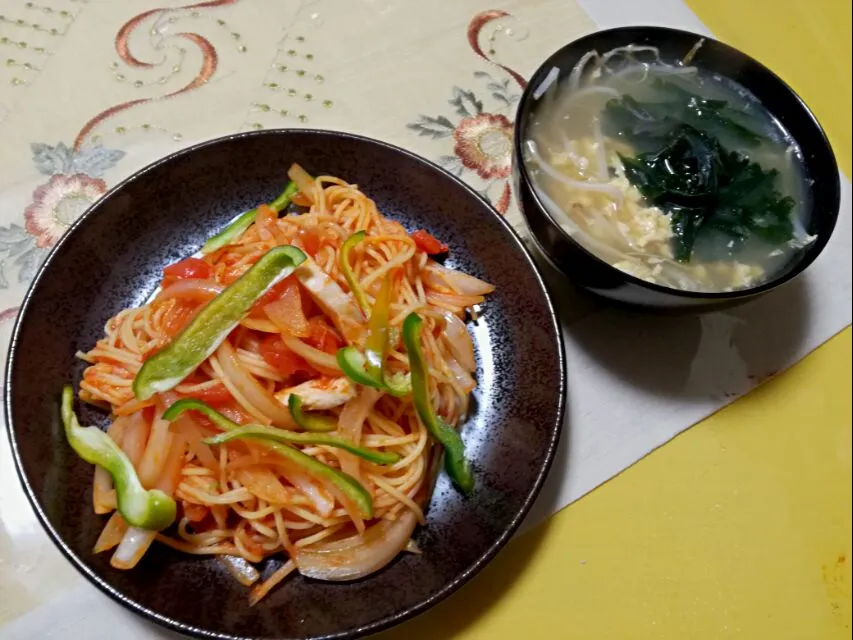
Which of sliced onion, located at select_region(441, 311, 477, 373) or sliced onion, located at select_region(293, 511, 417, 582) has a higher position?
sliced onion, located at select_region(441, 311, 477, 373)

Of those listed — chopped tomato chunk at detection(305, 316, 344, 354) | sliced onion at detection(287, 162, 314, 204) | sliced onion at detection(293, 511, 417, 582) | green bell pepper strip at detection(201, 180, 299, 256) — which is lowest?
sliced onion at detection(293, 511, 417, 582)

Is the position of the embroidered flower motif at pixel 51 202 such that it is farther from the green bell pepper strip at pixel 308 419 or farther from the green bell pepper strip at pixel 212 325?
the green bell pepper strip at pixel 308 419

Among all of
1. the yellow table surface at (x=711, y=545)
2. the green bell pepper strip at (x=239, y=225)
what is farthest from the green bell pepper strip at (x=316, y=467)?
the green bell pepper strip at (x=239, y=225)

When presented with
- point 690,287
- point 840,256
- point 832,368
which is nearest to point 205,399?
point 690,287

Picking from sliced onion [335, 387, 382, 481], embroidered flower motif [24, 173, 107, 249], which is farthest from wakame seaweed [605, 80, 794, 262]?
embroidered flower motif [24, 173, 107, 249]

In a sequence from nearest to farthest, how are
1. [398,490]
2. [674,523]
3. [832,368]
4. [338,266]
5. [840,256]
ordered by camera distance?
[398,490] < [338,266] < [674,523] < [832,368] < [840,256]

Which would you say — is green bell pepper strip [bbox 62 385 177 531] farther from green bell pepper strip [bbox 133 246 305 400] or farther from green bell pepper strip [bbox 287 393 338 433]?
green bell pepper strip [bbox 287 393 338 433]

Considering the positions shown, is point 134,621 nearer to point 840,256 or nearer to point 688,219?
point 688,219
